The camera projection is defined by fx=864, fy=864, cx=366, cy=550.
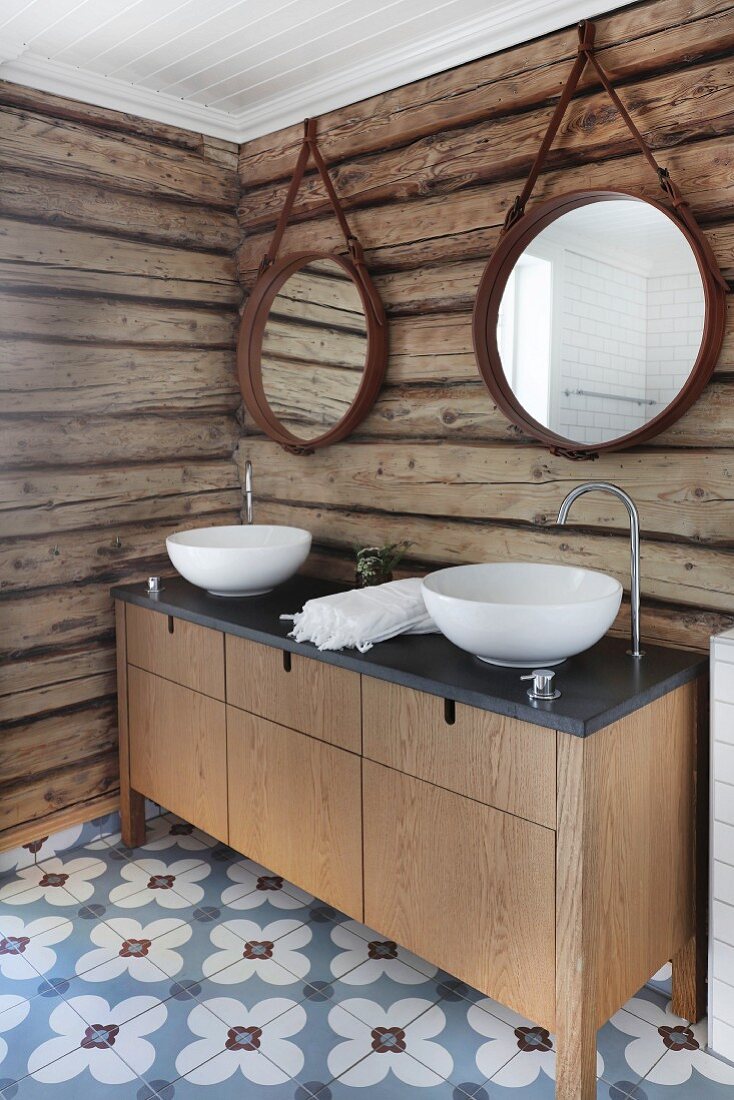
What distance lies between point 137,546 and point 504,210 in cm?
164

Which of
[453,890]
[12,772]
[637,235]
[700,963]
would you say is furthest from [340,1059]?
[637,235]

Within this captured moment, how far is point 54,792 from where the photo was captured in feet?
9.49

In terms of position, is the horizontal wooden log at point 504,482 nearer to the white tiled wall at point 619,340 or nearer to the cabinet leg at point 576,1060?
→ the white tiled wall at point 619,340

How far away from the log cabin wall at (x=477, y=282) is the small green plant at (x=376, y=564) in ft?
0.33

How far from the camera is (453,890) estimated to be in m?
1.89

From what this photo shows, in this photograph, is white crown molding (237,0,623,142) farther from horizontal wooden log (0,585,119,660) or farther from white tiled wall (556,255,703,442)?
horizontal wooden log (0,585,119,660)

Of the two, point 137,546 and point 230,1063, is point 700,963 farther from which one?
point 137,546

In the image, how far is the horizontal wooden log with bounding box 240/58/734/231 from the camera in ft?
6.44

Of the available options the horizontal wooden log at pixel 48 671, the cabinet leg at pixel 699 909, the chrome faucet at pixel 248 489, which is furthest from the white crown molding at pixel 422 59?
the horizontal wooden log at pixel 48 671

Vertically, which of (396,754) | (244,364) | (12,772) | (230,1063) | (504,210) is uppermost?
(504,210)

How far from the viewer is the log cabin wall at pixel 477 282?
2.00 m

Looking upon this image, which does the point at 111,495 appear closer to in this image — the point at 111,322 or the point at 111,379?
the point at 111,379

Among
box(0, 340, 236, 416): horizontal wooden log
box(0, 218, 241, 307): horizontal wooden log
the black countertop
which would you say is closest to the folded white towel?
the black countertop

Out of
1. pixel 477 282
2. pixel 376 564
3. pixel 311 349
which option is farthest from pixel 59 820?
pixel 477 282
